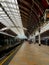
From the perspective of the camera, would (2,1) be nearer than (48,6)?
No

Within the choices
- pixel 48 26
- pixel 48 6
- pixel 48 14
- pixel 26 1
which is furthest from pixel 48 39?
pixel 48 14

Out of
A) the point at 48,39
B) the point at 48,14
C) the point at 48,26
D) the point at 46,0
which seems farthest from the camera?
the point at 48,39

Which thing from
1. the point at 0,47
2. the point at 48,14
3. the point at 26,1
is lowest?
the point at 0,47

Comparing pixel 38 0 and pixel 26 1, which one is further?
pixel 26 1

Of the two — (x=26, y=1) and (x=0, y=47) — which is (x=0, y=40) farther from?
(x=26, y=1)

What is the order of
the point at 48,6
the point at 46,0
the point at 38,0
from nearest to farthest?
the point at 46,0, the point at 48,6, the point at 38,0

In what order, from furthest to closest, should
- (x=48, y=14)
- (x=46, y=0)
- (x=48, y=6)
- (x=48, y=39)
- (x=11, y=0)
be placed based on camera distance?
(x=48, y=39)
(x=11, y=0)
(x=48, y=6)
(x=46, y=0)
(x=48, y=14)

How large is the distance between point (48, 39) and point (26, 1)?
1992cm

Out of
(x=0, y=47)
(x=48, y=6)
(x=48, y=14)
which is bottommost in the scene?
(x=0, y=47)

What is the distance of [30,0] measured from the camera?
24375mm

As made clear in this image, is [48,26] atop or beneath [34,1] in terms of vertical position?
→ beneath

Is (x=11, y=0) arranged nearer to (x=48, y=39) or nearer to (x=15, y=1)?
(x=15, y=1)

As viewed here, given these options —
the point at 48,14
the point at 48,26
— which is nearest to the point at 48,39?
the point at 48,26

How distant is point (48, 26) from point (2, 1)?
319 inches
